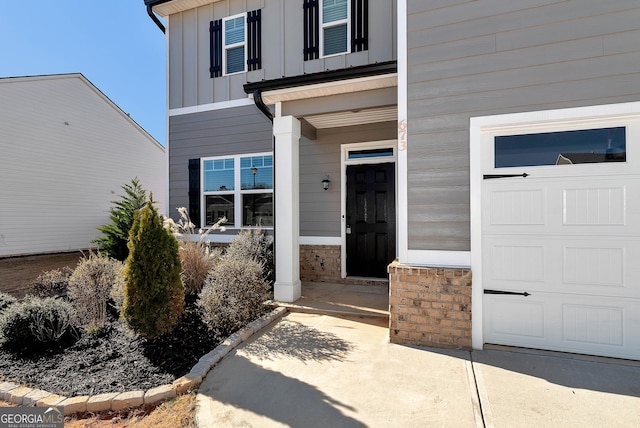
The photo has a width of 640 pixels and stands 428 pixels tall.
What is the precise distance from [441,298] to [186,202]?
223 inches

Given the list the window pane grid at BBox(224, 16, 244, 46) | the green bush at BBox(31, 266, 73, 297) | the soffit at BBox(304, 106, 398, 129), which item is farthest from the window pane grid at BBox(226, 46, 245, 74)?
the green bush at BBox(31, 266, 73, 297)

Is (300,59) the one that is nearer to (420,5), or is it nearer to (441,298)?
(420,5)

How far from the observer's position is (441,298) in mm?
3043

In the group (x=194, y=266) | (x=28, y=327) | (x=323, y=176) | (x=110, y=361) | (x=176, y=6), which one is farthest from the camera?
(x=176, y=6)

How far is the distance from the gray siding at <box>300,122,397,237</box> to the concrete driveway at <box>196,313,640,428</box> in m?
2.85

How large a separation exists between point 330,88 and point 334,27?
7.68 feet

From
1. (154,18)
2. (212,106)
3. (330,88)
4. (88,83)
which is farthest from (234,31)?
(88,83)

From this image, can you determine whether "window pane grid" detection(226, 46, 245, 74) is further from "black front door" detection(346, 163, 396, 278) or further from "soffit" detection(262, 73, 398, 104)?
"black front door" detection(346, 163, 396, 278)

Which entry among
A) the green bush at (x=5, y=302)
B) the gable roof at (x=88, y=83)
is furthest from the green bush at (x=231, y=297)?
the gable roof at (x=88, y=83)

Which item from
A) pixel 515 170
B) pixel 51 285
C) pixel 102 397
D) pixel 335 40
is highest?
pixel 335 40

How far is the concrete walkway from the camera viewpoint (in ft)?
6.62

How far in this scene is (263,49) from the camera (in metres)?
6.16

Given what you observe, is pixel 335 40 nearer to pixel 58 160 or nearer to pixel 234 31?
pixel 234 31

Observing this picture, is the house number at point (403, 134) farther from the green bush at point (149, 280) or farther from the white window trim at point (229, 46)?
the white window trim at point (229, 46)
